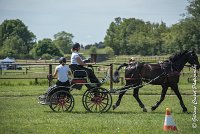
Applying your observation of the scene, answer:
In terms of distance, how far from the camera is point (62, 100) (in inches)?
581

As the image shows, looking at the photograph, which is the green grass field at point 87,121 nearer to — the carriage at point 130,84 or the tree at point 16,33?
the carriage at point 130,84

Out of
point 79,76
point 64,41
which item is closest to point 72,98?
point 79,76

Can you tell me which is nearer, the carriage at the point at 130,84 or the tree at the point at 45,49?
the carriage at the point at 130,84

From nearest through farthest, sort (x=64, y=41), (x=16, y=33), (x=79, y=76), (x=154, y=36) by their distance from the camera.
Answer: (x=79, y=76), (x=154, y=36), (x=16, y=33), (x=64, y=41)

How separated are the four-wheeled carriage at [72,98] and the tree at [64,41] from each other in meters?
129

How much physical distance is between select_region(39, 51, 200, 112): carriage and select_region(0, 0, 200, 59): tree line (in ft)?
231

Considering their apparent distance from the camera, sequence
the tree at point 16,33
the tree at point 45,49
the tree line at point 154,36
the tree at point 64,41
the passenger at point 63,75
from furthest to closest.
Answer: the tree at point 64,41
the tree at point 16,33
the tree at point 45,49
the tree line at point 154,36
the passenger at point 63,75

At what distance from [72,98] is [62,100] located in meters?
0.34

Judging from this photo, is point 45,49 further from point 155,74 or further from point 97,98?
point 97,98

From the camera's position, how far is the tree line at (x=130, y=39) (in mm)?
90750

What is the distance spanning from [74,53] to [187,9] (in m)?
81.1

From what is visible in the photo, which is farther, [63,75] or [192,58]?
[192,58]

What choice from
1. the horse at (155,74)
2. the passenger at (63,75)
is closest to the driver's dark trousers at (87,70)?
the passenger at (63,75)

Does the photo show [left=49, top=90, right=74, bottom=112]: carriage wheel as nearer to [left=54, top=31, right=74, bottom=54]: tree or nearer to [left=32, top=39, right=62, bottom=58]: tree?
[left=32, top=39, right=62, bottom=58]: tree
